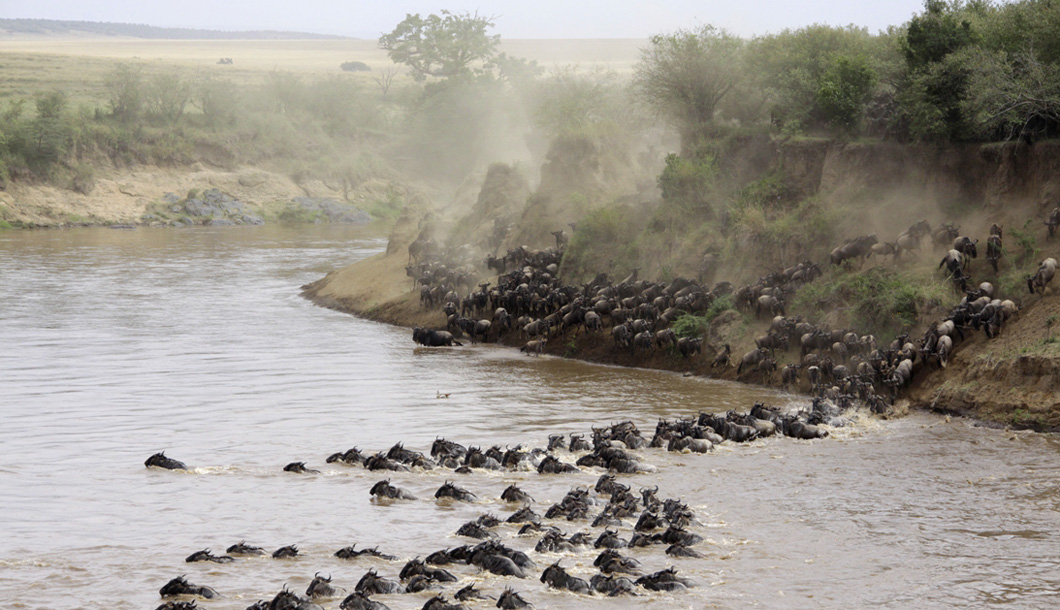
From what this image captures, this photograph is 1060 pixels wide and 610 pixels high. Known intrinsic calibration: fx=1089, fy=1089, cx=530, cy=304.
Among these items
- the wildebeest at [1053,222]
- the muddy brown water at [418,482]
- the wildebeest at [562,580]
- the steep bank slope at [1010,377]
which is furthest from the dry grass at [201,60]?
the wildebeest at [562,580]

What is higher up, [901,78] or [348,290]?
[901,78]

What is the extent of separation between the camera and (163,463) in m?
15.4

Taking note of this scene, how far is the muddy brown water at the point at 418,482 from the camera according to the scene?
1082 cm

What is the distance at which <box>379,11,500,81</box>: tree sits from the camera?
296ft

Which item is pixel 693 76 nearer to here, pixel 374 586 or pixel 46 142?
pixel 374 586

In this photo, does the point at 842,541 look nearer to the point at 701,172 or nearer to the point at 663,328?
the point at 663,328

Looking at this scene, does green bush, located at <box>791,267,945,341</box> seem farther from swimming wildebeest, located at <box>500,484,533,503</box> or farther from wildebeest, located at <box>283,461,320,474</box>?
wildebeest, located at <box>283,461,320,474</box>

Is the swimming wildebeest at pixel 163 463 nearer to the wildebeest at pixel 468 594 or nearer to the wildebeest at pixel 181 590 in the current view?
the wildebeest at pixel 181 590

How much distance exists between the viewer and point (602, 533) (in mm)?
11820

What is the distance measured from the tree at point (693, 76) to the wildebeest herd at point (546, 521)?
43.5ft

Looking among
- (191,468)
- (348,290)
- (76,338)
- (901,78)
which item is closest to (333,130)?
(348,290)

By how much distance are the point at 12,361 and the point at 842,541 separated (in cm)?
2015

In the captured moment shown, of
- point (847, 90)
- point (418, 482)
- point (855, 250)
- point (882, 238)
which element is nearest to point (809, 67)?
point (847, 90)

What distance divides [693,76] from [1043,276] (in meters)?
12.7
